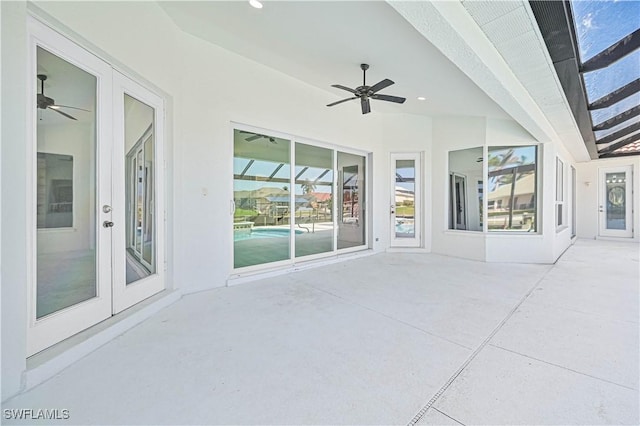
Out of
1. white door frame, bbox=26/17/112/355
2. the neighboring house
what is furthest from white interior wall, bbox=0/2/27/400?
white door frame, bbox=26/17/112/355

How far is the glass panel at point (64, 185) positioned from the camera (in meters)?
1.99

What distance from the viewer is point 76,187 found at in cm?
227

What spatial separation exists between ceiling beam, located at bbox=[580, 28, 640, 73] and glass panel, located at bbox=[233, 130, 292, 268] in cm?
396

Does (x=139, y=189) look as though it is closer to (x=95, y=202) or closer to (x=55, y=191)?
(x=95, y=202)

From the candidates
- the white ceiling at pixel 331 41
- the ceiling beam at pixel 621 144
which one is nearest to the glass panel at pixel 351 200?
the white ceiling at pixel 331 41

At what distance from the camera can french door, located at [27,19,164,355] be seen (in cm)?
194

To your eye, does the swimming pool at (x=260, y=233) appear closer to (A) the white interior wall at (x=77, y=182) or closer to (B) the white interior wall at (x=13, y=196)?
(A) the white interior wall at (x=77, y=182)

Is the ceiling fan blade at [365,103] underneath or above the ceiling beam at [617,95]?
underneath

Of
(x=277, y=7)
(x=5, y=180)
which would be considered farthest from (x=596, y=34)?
(x=5, y=180)

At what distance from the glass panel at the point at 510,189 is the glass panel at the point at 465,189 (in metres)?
0.20

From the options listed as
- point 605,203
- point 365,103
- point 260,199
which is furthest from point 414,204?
point 605,203

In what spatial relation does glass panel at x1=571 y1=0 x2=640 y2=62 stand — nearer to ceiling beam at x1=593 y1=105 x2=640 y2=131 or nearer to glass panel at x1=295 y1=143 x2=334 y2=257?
ceiling beam at x1=593 y1=105 x2=640 y2=131

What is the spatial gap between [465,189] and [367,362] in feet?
16.7

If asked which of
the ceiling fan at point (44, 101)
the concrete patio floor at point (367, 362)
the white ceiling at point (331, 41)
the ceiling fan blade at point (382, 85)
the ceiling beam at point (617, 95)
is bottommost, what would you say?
the concrete patio floor at point (367, 362)
